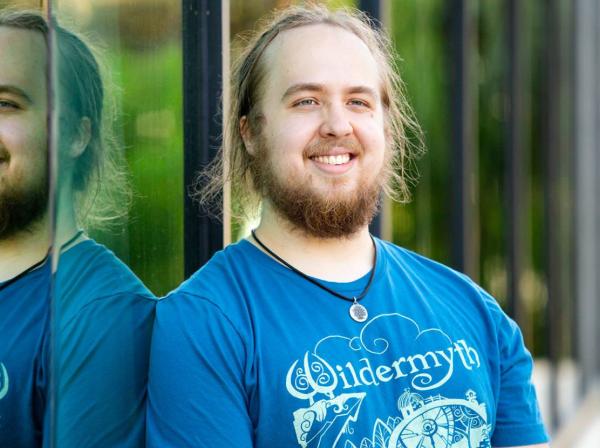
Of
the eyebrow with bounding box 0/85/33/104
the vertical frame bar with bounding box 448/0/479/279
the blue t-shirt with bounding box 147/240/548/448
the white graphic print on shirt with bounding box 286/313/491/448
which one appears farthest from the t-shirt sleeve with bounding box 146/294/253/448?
A: the vertical frame bar with bounding box 448/0/479/279

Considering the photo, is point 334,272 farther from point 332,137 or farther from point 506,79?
point 506,79

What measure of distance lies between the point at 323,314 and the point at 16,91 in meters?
0.70

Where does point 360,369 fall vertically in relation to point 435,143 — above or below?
below

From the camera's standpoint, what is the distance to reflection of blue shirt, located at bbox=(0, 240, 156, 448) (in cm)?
175

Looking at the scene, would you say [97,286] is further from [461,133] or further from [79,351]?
[461,133]

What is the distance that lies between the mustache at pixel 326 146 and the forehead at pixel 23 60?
0.54 m

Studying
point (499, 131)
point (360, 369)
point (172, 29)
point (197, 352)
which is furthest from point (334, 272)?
point (499, 131)

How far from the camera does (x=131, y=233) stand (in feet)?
7.25

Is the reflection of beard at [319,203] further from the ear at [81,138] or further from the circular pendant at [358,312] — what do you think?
the ear at [81,138]

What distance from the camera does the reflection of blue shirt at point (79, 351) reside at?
5.74ft

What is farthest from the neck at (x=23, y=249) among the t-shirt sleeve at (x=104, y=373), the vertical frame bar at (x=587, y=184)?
the vertical frame bar at (x=587, y=184)

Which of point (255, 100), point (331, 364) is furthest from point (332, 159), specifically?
point (331, 364)

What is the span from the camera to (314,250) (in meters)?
2.10

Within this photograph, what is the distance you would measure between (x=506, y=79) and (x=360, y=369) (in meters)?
4.12
